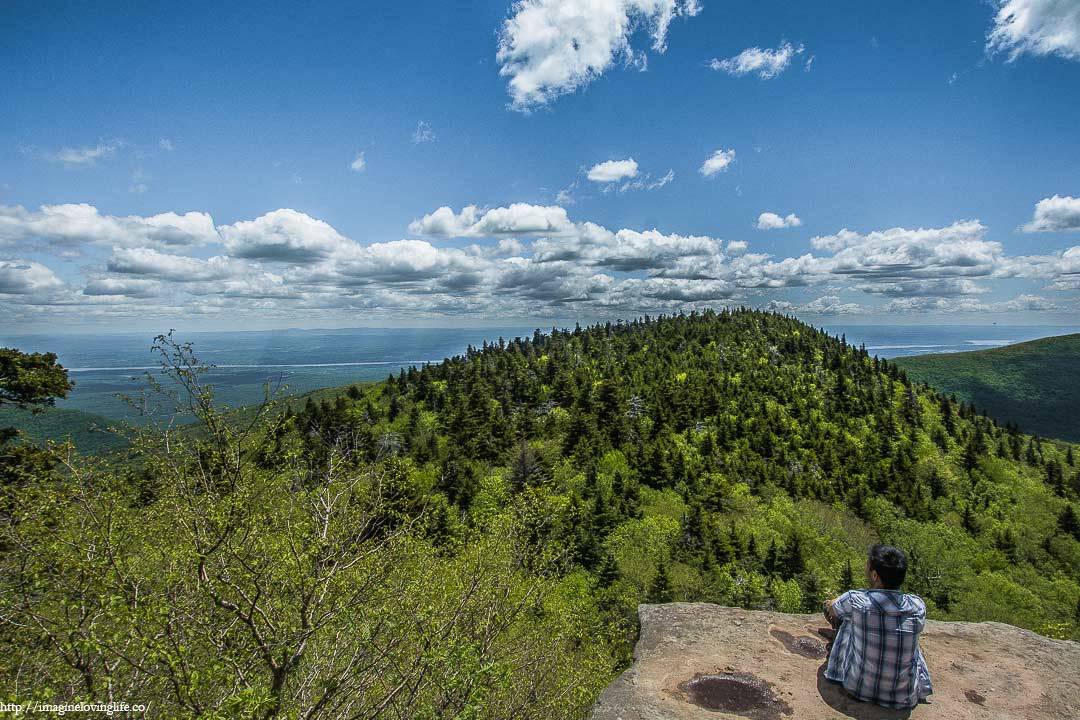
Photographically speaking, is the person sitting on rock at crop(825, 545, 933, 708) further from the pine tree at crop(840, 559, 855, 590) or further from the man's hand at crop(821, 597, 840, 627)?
the pine tree at crop(840, 559, 855, 590)

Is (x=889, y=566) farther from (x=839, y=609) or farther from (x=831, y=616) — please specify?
(x=831, y=616)

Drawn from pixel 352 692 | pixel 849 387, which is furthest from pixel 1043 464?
pixel 352 692

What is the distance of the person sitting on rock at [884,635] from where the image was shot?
23.6 feet

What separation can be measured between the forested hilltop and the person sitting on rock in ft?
20.0

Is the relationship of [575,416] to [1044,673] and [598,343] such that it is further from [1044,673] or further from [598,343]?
[1044,673]

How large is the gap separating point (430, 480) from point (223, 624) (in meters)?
76.6

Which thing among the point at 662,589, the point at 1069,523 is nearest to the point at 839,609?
the point at 662,589

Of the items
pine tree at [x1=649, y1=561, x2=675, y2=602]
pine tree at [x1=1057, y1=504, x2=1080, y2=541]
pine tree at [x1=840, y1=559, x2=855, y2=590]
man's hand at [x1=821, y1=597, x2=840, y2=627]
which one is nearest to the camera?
man's hand at [x1=821, y1=597, x2=840, y2=627]

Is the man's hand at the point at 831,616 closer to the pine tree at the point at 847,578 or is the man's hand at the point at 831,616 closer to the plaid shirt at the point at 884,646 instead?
the plaid shirt at the point at 884,646

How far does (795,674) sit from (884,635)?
2.93m

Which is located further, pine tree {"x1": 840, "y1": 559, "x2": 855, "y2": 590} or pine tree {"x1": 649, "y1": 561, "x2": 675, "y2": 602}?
pine tree {"x1": 840, "y1": 559, "x2": 855, "y2": 590}

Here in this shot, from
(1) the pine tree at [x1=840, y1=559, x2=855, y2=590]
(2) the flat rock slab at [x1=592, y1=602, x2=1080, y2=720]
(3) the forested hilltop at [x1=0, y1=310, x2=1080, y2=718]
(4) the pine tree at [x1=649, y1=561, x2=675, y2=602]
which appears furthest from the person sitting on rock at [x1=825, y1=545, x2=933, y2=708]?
(1) the pine tree at [x1=840, y1=559, x2=855, y2=590]

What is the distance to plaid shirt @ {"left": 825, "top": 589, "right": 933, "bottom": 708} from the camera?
285 inches

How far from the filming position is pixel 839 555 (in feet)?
283
